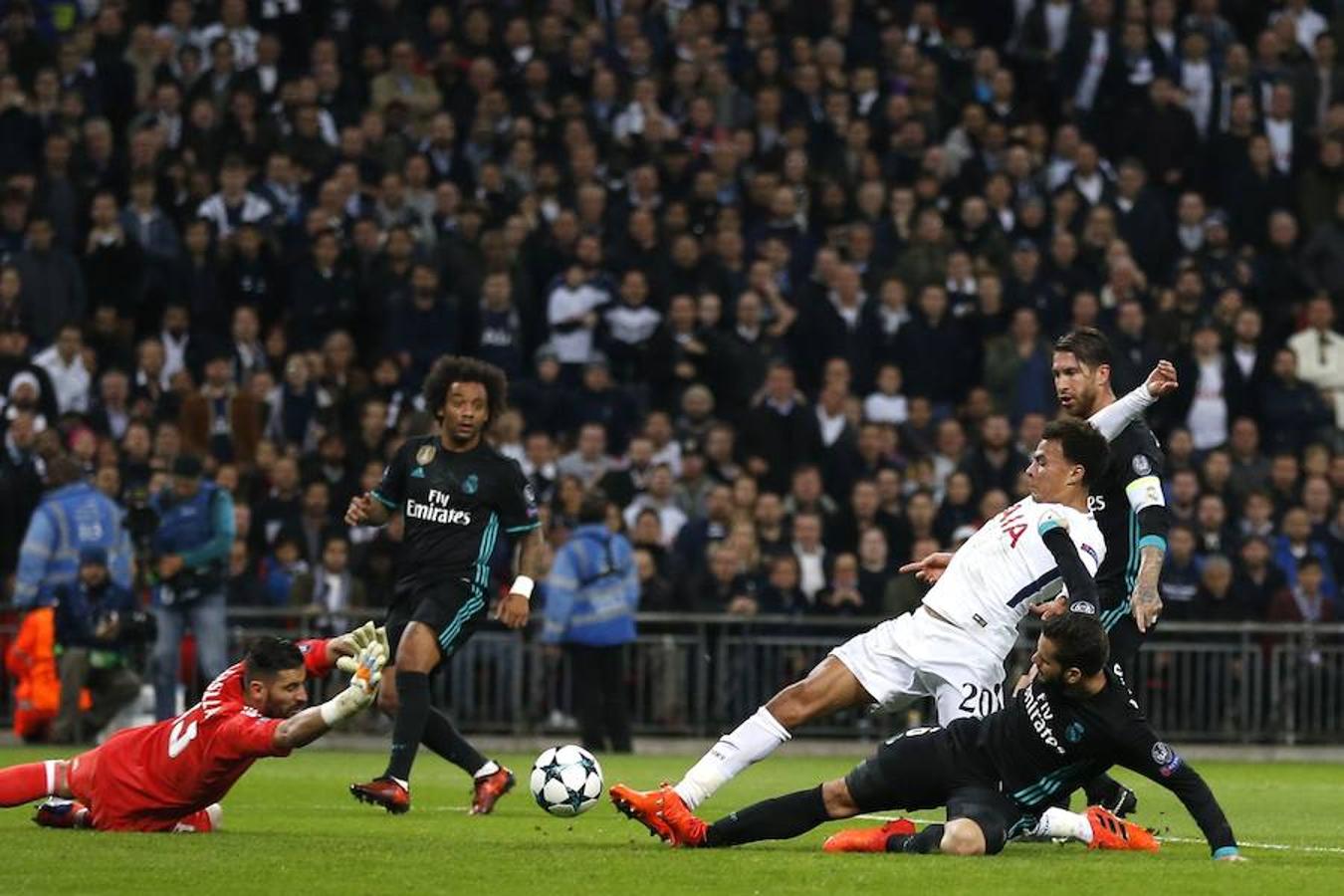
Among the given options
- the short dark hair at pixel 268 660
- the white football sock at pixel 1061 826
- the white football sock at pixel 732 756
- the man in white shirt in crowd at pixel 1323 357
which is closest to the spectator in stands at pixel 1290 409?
the man in white shirt in crowd at pixel 1323 357

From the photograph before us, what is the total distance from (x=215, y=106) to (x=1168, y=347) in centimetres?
922

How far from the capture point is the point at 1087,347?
40.8 feet

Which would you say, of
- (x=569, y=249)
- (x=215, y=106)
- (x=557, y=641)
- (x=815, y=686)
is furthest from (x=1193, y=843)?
(x=215, y=106)

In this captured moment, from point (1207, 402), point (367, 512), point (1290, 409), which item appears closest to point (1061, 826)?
point (367, 512)

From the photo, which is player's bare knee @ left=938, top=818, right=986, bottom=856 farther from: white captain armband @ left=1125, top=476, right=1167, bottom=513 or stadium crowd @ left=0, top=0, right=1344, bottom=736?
stadium crowd @ left=0, top=0, right=1344, bottom=736

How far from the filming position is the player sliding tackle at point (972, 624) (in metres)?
11.1

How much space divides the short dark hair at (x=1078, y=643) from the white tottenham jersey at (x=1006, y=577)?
0.70m

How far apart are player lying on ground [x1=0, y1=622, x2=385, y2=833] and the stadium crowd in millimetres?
9438

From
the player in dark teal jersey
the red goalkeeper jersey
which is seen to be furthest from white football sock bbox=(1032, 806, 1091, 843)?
the player in dark teal jersey

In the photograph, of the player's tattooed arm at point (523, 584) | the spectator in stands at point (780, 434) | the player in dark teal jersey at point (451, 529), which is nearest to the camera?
the player's tattooed arm at point (523, 584)

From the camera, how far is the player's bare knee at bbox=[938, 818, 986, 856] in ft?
34.8

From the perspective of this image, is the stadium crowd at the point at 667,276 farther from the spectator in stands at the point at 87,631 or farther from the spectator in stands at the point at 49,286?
the spectator in stands at the point at 87,631

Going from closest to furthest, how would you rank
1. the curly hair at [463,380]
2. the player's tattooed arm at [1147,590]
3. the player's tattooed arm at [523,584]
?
1. the player's tattooed arm at [1147,590]
2. the player's tattooed arm at [523,584]
3. the curly hair at [463,380]

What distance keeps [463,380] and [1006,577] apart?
12.7 feet
